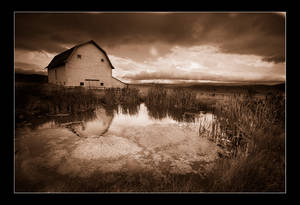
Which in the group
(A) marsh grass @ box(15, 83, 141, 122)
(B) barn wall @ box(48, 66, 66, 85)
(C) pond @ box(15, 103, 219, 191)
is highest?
(B) barn wall @ box(48, 66, 66, 85)

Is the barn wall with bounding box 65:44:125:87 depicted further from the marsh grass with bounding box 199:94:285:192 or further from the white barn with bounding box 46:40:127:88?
the marsh grass with bounding box 199:94:285:192

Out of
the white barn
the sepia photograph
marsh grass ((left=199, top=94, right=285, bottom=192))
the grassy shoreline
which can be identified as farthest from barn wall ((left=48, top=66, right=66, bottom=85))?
marsh grass ((left=199, top=94, right=285, bottom=192))

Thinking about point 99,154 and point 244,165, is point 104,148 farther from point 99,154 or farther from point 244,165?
point 244,165

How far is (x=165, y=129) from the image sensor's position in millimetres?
3402

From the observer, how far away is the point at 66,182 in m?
1.58

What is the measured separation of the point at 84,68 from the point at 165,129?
533cm

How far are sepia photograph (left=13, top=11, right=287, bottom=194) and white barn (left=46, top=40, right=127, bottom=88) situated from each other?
7.22 ft

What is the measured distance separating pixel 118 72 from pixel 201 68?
2480 mm

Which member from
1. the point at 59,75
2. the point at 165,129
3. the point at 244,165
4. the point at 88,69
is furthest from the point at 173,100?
the point at 59,75

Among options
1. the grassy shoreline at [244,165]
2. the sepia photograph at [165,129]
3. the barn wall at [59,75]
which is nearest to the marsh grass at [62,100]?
the sepia photograph at [165,129]

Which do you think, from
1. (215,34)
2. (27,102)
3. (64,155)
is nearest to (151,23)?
(215,34)

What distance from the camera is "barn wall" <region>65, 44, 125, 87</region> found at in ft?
19.1

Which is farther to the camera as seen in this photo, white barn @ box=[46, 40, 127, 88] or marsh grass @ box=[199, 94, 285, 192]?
white barn @ box=[46, 40, 127, 88]
